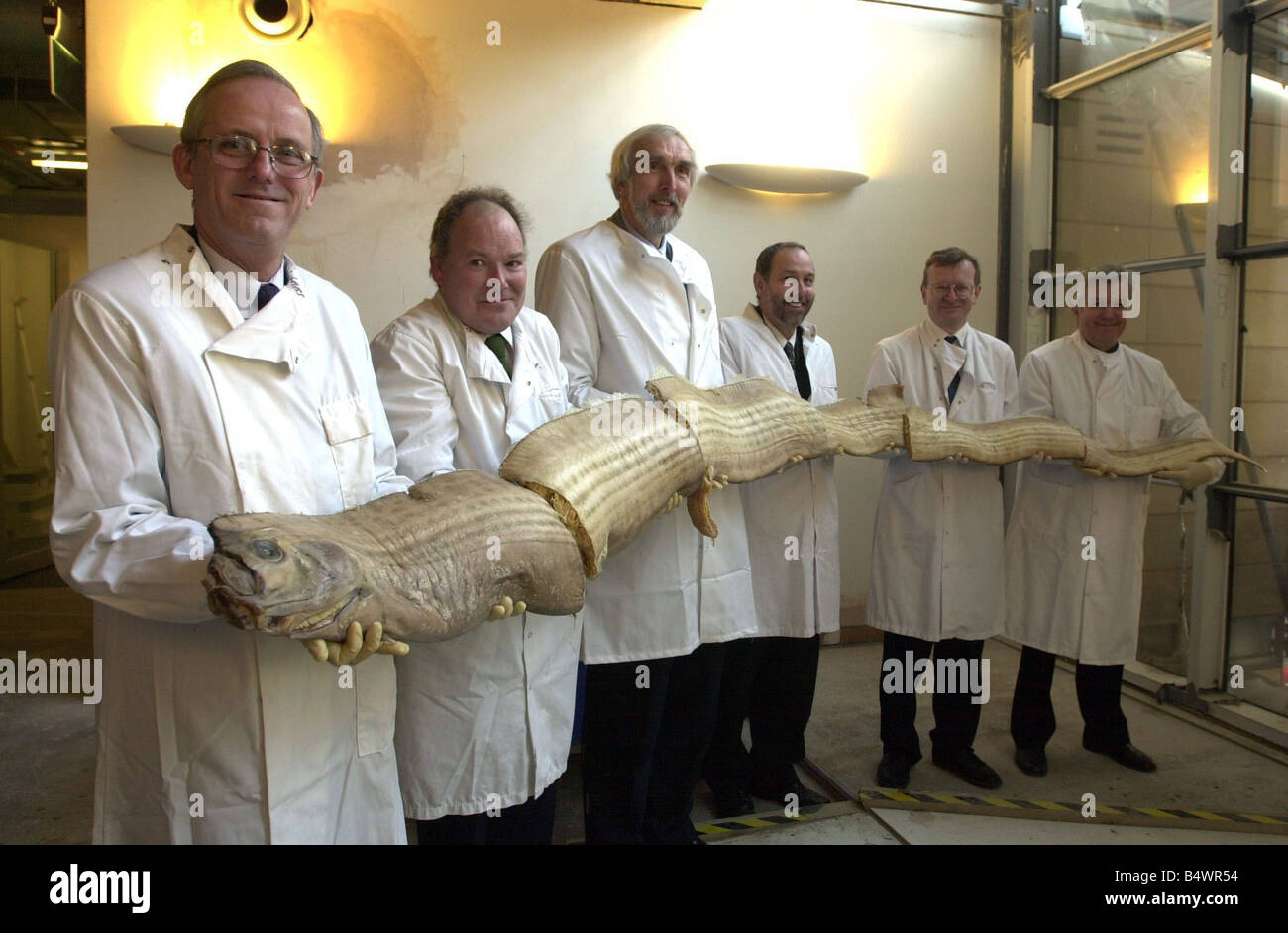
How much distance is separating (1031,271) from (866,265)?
3.12 ft

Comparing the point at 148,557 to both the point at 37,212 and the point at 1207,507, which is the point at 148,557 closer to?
the point at 1207,507

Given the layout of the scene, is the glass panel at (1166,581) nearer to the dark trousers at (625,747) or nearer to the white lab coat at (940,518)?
the white lab coat at (940,518)

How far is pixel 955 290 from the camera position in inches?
128

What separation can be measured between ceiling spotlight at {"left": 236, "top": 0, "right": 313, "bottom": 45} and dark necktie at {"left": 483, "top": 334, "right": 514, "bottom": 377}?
294cm

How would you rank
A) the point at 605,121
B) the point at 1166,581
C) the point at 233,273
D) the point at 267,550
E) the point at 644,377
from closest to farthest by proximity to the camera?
the point at 267,550 < the point at 233,273 < the point at 644,377 < the point at 1166,581 < the point at 605,121

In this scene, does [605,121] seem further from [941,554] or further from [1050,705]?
[1050,705]

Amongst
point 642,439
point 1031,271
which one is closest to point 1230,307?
point 1031,271

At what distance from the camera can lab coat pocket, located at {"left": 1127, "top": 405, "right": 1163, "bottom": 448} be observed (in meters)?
3.34

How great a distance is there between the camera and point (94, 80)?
3887 mm

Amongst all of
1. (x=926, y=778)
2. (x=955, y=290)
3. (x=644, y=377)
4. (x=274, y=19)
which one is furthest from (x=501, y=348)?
(x=274, y=19)

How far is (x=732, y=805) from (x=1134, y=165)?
12.6ft

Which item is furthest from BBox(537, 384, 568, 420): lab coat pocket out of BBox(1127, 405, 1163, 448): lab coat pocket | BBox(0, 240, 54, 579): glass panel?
BBox(0, 240, 54, 579): glass panel

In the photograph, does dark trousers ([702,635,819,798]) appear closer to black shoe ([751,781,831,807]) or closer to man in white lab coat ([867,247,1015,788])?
black shoe ([751,781,831,807])

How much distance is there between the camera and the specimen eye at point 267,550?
1.11 meters
